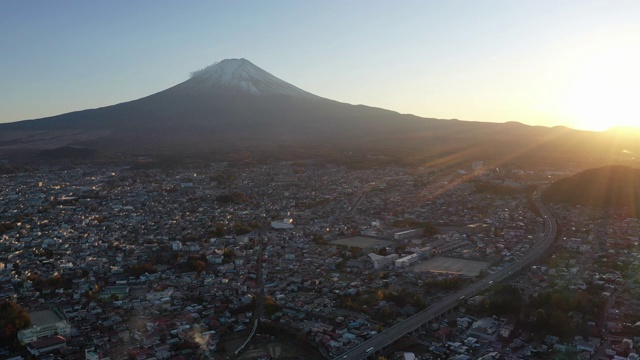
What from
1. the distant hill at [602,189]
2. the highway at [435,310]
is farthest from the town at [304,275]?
the distant hill at [602,189]

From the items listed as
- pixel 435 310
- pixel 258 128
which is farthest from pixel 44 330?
pixel 258 128

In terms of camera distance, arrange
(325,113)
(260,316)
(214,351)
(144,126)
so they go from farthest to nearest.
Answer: (325,113) < (144,126) < (260,316) < (214,351)

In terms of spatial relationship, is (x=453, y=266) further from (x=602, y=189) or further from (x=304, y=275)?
(x=602, y=189)

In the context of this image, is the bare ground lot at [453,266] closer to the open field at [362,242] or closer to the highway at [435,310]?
the highway at [435,310]

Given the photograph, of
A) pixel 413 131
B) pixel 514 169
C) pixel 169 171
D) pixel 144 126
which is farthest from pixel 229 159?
pixel 413 131

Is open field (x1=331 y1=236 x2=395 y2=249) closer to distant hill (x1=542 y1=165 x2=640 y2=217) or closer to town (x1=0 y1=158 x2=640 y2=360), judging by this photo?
town (x1=0 y1=158 x2=640 y2=360)

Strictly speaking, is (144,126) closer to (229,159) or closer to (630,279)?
(229,159)

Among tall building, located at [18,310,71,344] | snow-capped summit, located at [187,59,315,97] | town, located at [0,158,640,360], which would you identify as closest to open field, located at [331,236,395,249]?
town, located at [0,158,640,360]
